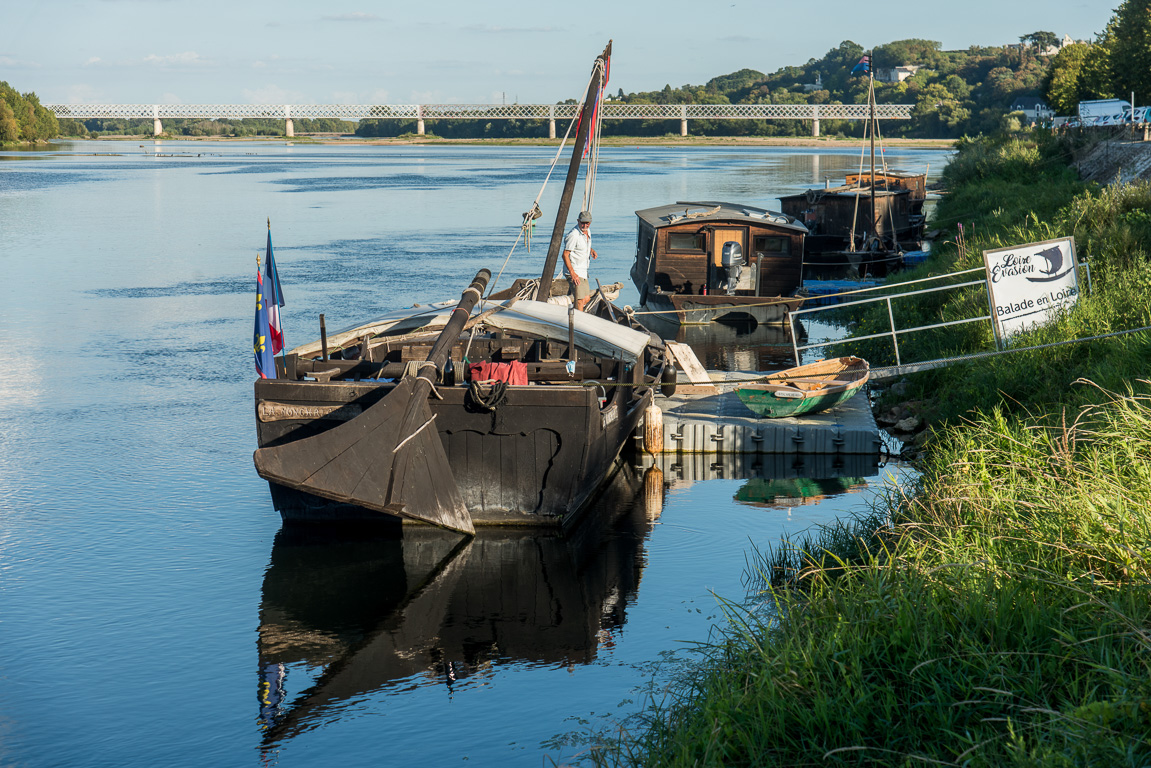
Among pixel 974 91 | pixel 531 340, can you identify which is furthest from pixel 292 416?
pixel 974 91

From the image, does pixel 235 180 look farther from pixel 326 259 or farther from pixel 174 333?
pixel 174 333

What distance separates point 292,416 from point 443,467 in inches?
72.6

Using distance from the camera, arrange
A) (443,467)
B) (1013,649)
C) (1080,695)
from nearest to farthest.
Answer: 1. (1080,695)
2. (1013,649)
3. (443,467)

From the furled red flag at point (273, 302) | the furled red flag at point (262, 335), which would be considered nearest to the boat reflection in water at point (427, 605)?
the furled red flag at point (262, 335)

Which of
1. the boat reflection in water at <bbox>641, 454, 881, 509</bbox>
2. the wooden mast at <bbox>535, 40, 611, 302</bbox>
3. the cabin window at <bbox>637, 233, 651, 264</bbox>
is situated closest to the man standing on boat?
the wooden mast at <bbox>535, 40, 611, 302</bbox>

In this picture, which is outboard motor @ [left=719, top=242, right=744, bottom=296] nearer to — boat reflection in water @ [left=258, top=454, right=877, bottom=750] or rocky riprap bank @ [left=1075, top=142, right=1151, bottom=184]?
rocky riprap bank @ [left=1075, top=142, right=1151, bottom=184]

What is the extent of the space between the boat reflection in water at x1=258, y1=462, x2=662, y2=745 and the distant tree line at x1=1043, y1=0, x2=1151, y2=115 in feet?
168

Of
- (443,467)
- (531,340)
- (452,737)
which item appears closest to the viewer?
(452,737)

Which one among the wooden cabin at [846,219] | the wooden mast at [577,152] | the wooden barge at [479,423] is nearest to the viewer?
the wooden barge at [479,423]

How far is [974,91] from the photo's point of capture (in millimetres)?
181875

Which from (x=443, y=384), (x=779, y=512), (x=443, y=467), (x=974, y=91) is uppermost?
(x=974, y=91)

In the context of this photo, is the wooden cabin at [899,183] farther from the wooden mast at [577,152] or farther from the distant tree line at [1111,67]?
the wooden mast at [577,152]

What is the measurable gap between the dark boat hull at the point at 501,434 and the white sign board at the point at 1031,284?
18.9 ft

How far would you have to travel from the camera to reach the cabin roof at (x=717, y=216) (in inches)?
1048
